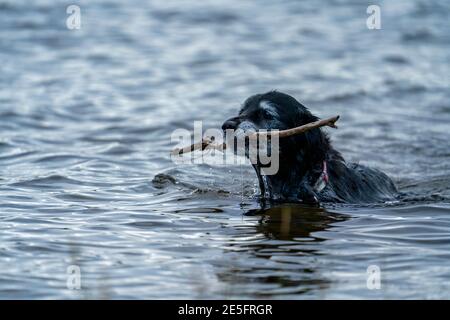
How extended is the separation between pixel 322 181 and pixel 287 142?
62 cm

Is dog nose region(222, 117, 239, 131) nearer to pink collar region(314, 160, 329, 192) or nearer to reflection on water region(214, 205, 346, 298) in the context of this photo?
reflection on water region(214, 205, 346, 298)

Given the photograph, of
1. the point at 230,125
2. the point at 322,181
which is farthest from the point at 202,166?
the point at 230,125

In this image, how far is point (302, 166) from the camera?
877 centimetres

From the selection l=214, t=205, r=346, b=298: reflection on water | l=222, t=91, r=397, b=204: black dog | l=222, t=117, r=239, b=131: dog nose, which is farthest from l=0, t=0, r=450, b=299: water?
l=222, t=117, r=239, b=131: dog nose

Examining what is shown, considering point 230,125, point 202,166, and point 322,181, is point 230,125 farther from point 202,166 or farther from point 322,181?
point 202,166

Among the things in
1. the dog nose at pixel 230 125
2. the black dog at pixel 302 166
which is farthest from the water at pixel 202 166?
the dog nose at pixel 230 125

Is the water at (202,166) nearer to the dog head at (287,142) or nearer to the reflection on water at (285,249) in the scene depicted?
the reflection on water at (285,249)

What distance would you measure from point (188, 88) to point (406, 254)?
9169mm

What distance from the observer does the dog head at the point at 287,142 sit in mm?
8430

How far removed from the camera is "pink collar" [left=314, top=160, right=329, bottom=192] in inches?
347

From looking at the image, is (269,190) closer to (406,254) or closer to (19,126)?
(406,254)
